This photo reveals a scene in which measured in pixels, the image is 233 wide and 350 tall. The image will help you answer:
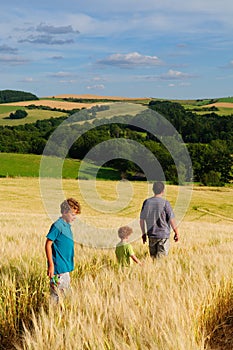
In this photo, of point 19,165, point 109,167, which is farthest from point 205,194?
point 19,165

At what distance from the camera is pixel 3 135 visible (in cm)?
9038

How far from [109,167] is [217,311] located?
5925cm

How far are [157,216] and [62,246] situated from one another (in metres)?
2.75

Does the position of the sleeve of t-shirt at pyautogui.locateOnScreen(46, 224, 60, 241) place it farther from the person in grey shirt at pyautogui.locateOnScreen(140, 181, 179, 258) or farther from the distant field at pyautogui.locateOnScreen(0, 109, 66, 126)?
the distant field at pyautogui.locateOnScreen(0, 109, 66, 126)

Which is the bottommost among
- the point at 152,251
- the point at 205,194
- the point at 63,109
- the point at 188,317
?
the point at 205,194

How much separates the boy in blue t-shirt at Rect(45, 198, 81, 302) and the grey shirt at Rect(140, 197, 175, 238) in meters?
2.61

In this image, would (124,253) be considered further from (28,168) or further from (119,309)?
(28,168)

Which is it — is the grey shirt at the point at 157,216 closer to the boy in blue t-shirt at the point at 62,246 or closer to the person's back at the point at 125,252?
the person's back at the point at 125,252

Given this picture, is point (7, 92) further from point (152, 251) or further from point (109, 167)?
point (152, 251)

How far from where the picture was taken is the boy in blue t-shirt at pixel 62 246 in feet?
17.5

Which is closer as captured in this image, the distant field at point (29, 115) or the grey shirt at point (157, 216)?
the grey shirt at point (157, 216)

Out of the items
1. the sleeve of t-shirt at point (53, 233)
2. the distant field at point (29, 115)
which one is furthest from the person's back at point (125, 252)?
the distant field at point (29, 115)

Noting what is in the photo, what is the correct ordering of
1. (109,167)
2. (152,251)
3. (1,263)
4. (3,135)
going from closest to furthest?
1. (1,263)
2. (152,251)
3. (109,167)
4. (3,135)

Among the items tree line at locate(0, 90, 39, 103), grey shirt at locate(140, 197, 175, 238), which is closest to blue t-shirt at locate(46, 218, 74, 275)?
grey shirt at locate(140, 197, 175, 238)
